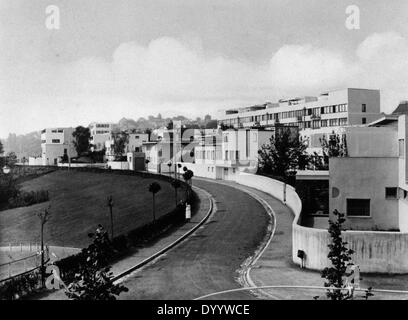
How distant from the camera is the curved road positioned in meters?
20.7

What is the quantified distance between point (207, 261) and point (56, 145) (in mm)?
105404

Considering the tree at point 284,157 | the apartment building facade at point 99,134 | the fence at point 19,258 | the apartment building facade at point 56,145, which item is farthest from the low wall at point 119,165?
the fence at point 19,258

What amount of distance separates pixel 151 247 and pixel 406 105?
5480 centimetres

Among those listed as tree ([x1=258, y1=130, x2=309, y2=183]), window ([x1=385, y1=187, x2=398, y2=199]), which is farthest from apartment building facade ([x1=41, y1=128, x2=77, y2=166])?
window ([x1=385, y1=187, x2=398, y2=199])

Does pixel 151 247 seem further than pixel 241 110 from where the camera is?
No

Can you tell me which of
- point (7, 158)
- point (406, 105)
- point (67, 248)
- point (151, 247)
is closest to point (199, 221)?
point (151, 247)

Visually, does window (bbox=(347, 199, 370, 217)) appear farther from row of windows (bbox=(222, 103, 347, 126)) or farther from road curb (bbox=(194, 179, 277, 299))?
row of windows (bbox=(222, 103, 347, 126))

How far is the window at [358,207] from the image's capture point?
3125cm

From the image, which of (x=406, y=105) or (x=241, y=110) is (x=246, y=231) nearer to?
(x=406, y=105)

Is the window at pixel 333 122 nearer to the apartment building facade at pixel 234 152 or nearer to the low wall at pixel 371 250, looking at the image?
the apartment building facade at pixel 234 152

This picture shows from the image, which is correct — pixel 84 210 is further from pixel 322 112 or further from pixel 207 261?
pixel 322 112

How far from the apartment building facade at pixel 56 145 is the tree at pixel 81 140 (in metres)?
1.21

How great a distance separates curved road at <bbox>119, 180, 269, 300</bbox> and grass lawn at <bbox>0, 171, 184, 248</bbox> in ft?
45.2
